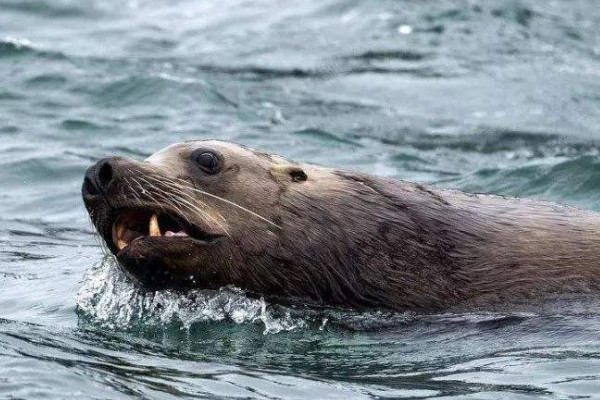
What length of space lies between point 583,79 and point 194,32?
5.79 meters

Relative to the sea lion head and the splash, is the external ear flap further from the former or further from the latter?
the splash

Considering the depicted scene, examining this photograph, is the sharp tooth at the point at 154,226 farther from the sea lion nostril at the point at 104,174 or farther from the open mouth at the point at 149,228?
the sea lion nostril at the point at 104,174

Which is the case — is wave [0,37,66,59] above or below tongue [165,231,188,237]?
above

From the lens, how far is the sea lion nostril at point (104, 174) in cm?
790

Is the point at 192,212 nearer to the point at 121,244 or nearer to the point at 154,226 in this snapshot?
the point at 154,226

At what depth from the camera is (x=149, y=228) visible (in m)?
8.22

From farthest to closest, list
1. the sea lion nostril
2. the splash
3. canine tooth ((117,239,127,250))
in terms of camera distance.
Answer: the splash → canine tooth ((117,239,127,250)) → the sea lion nostril

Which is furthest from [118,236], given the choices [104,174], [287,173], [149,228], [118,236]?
[287,173]

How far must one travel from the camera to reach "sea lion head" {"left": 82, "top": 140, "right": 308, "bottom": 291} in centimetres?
794

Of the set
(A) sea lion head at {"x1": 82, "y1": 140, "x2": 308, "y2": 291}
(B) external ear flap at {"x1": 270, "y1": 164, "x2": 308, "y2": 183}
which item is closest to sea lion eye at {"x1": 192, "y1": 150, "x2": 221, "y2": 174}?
(A) sea lion head at {"x1": 82, "y1": 140, "x2": 308, "y2": 291}

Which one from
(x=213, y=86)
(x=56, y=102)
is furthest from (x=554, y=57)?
(x=56, y=102)

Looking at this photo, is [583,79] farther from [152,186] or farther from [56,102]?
[152,186]

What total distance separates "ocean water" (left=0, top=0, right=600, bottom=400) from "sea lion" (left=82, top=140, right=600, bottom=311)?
0.61ft

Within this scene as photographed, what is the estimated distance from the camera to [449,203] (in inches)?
348
